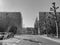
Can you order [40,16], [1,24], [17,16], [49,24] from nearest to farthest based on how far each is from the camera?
1. [49,24]
2. [1,24]
3. [40,16]
4. [17,16]

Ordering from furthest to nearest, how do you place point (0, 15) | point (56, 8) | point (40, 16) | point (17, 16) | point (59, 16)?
point (17, 16), point (40, 16), point (0, 15), point (59, 16), point (56, 8)

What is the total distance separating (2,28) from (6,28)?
4056 mm

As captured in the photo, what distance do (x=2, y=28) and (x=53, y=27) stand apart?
29513 millimetres

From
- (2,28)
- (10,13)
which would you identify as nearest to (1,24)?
(2,28)

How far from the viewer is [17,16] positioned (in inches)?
3839

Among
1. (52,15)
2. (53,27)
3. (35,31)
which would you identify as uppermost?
(52,15)

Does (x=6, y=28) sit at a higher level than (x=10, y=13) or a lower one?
lower

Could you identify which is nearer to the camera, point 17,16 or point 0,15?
point 0,15

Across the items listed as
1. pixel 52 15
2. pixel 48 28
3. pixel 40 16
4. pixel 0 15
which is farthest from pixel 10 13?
pixel 52 15

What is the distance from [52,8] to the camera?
1243 inches

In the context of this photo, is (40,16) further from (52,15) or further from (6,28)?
(52,15)

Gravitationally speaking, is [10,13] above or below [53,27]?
above

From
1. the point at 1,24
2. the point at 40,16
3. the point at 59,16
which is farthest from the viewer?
the point at 40,16

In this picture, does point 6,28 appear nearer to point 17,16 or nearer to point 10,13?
point 10,13
